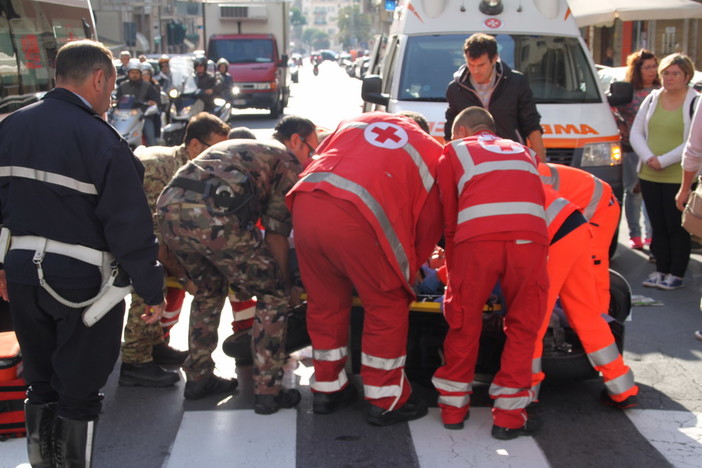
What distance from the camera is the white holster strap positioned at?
3846mm

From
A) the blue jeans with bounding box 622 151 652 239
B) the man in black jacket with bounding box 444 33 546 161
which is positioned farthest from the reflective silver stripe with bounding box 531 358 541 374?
the blue jeans with bounding box 622 151 652 239

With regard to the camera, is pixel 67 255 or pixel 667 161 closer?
pixel 67 255

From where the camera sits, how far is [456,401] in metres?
4.90

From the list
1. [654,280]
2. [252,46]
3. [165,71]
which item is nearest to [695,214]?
[654,280]

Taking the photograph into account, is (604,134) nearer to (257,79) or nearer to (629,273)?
(629,273)

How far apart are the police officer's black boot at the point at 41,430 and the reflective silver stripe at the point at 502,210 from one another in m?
2.17

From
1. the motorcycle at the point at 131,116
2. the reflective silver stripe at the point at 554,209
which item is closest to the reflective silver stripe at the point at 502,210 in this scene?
the reflective silver stripe at the point at 554,209

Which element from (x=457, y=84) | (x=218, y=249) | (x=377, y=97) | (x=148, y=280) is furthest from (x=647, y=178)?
(x=148, y=280)

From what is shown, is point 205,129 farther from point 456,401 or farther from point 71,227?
point 456,401

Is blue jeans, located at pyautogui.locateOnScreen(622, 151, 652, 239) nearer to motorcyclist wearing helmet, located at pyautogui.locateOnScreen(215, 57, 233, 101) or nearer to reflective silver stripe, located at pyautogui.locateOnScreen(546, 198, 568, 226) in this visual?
reflective silver stripe, located at pyautogui.locateOnScreen(546, 198, 568, 226)

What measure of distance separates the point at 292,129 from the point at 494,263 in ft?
5.02

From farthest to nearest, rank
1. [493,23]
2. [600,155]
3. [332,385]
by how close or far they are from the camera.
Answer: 1. [493,23]
2. [600,155]
3. [332,385]

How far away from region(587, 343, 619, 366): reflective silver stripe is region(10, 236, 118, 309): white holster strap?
259 centimetres

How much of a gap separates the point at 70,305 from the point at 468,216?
197cm
